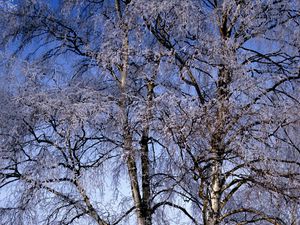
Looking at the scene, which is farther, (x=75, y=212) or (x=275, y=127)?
(x=75, y=212)

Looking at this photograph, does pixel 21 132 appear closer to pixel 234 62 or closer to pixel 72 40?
pixel 72 40

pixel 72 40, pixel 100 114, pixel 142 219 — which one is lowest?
pixel 142 219

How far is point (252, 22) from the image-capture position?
26.3ft

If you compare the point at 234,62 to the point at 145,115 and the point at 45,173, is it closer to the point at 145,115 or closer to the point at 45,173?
the point at 145,115

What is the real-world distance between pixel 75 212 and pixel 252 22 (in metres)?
4.03

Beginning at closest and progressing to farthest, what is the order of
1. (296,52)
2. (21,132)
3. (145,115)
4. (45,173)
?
(145,115), (45,173), (21,132), (296,52)

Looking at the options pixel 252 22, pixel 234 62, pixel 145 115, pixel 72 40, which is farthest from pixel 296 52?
pixel 72 40

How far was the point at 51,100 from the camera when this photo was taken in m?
7.82

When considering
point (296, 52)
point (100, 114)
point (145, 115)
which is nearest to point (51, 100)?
point (100, 114)

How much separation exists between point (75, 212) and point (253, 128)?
3.10m

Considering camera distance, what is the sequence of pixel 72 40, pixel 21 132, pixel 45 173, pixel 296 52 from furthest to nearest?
pixel 72 40 → pixel 296 52 → pixel 21 132 → pixel 45 173

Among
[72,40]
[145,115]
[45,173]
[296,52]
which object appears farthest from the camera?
[72,40]

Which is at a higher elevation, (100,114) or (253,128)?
(100,114)

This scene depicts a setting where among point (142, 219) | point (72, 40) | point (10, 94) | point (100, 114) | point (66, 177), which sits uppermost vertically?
point (72, 40)
